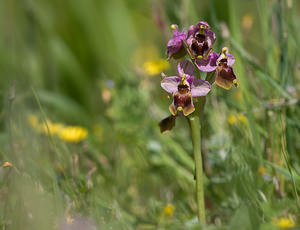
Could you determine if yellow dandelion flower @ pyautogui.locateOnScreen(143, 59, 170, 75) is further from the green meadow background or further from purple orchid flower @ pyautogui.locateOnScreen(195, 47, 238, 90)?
purple orchid flower @ pyautogui.locateOnScreen(195, 47, 238, 90)

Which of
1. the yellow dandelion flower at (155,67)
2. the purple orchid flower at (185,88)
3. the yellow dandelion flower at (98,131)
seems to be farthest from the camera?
the yellow dandelion flower at (155,67)

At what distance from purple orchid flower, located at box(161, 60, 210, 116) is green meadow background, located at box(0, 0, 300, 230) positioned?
246 mm

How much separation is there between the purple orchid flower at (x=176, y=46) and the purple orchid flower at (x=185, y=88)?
3 centimetres

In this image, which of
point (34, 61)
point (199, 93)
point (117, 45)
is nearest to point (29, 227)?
point (199, 93)

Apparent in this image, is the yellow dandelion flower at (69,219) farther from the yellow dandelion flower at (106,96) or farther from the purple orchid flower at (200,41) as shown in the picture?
the yellow dandelion flower at (106,96)

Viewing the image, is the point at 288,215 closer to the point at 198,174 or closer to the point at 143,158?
the point at 198,174

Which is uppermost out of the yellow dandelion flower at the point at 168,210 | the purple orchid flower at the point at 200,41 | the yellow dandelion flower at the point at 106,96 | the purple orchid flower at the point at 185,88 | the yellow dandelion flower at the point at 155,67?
the purple orchid flower at the point at 200,41

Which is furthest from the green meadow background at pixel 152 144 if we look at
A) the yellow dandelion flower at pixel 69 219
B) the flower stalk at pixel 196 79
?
the flower stalk at pixel 196 79

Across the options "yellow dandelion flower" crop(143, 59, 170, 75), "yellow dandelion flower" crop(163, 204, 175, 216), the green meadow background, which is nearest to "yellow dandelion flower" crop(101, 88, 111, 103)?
the green meadow background

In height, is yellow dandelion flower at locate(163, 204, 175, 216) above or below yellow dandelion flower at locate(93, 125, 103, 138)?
above

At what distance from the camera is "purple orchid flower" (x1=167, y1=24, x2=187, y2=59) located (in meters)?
1.12

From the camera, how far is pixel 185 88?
1.10m

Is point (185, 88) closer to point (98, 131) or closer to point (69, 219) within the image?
point (69, 219)

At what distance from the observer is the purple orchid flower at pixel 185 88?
1067mm
